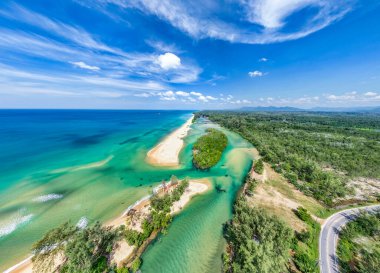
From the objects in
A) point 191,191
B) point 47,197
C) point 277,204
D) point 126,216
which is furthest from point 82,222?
point 277,204

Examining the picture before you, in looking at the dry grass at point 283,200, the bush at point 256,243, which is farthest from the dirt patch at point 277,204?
the bush at point 256,243

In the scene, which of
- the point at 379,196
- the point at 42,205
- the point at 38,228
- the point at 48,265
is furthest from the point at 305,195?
the point at 42,205

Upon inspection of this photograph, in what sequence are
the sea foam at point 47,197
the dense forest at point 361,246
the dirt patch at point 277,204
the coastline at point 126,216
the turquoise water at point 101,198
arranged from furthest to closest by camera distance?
the sea foam at point 47,197, the dirt patch at point 277,204, the turquoise water at point 101,198, the coastline at point 126,216, the dense forest at point 361,246

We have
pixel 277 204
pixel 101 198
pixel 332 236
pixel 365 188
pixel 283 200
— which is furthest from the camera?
pixel 365 188

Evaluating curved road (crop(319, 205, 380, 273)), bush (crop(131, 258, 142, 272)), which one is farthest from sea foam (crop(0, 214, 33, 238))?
curved road (crop(319, 205, 380, 273))

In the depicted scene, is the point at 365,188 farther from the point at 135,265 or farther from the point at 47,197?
the point at 47,197

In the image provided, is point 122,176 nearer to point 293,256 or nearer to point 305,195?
point 293,256

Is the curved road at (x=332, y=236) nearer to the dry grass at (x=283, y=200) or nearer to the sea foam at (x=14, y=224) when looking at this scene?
the dry grass at (x=283, y=200)
